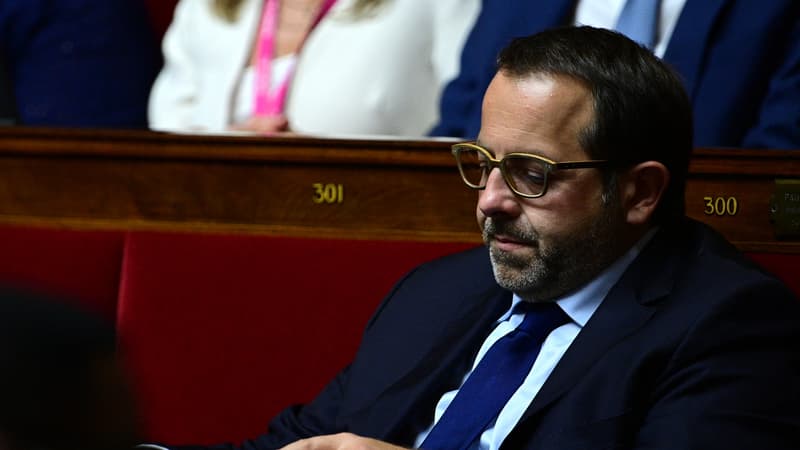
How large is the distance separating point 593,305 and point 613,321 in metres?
0.09

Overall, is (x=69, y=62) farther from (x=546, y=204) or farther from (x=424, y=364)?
(x=546, y=204)

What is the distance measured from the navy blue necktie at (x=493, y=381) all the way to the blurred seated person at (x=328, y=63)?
1146 mm

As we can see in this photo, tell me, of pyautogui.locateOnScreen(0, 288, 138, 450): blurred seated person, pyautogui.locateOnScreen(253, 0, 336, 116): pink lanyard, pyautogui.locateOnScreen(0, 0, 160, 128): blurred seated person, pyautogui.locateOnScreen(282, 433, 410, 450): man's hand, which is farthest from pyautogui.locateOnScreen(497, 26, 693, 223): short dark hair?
pyautogui.locateOnScreen(0, 0, 160, 128): blurred seated person

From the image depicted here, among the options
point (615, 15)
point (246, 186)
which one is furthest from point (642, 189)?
point (615, 15)

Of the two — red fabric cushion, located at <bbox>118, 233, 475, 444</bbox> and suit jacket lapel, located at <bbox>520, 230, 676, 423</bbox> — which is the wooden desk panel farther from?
suit jacket lapel, located at <bbox>520, 230, 676, 423</bbox>

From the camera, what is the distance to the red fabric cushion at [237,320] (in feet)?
6.50

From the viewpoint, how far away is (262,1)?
2.81 metres

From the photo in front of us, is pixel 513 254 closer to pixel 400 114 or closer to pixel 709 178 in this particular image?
pixel 709 178

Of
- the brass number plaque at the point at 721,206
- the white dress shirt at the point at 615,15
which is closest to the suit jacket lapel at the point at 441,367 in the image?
the brass number plaque at the point at 721,206

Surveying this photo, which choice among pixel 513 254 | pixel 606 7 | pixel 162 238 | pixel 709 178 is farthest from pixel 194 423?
pixel 606 7

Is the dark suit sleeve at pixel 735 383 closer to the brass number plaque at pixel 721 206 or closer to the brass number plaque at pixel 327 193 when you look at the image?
the brass number plaque at pixel 721 206

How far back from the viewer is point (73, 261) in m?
2.05

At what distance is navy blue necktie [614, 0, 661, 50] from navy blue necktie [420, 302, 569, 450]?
2.74ft

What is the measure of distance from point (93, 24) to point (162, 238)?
117 centimetres
